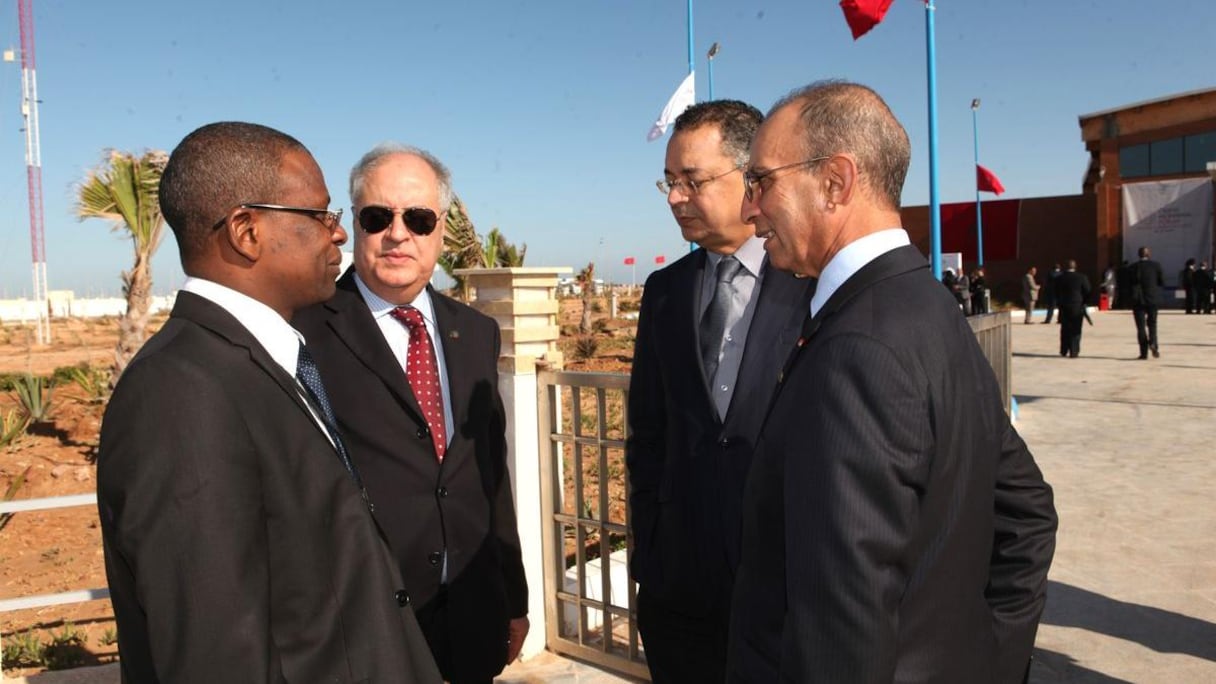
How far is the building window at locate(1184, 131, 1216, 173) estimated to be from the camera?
112 feet

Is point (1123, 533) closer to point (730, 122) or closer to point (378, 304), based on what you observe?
point (730, 122)

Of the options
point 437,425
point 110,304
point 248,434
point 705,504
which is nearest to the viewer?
point 248,434

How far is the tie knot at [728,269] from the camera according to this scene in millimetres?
2582

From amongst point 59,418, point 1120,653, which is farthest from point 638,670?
point 59,418

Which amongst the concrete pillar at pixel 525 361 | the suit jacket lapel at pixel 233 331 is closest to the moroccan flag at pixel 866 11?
the concrete pillar at pixel 525 361

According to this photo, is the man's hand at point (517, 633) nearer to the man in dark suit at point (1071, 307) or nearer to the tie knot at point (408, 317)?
the tie knot at point (408, 317)

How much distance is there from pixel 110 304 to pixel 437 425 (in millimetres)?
87325

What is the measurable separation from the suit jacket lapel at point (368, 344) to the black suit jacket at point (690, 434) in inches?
27.7

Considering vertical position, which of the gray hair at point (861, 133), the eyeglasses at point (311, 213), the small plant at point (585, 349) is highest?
the gray hair at point (861, 133)

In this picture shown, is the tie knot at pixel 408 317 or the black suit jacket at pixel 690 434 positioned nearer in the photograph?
the black suit jacket at pixel 690 434

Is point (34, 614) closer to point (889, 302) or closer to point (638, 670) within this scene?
point (638, 670)

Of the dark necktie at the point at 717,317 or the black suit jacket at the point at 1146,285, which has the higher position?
the black suit jacket at the point at 1146,285

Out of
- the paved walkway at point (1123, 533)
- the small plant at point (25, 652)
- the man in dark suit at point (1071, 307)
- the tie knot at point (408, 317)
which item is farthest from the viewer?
the man in dark suit at point (1071, 307)

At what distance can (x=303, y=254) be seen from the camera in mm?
1729
